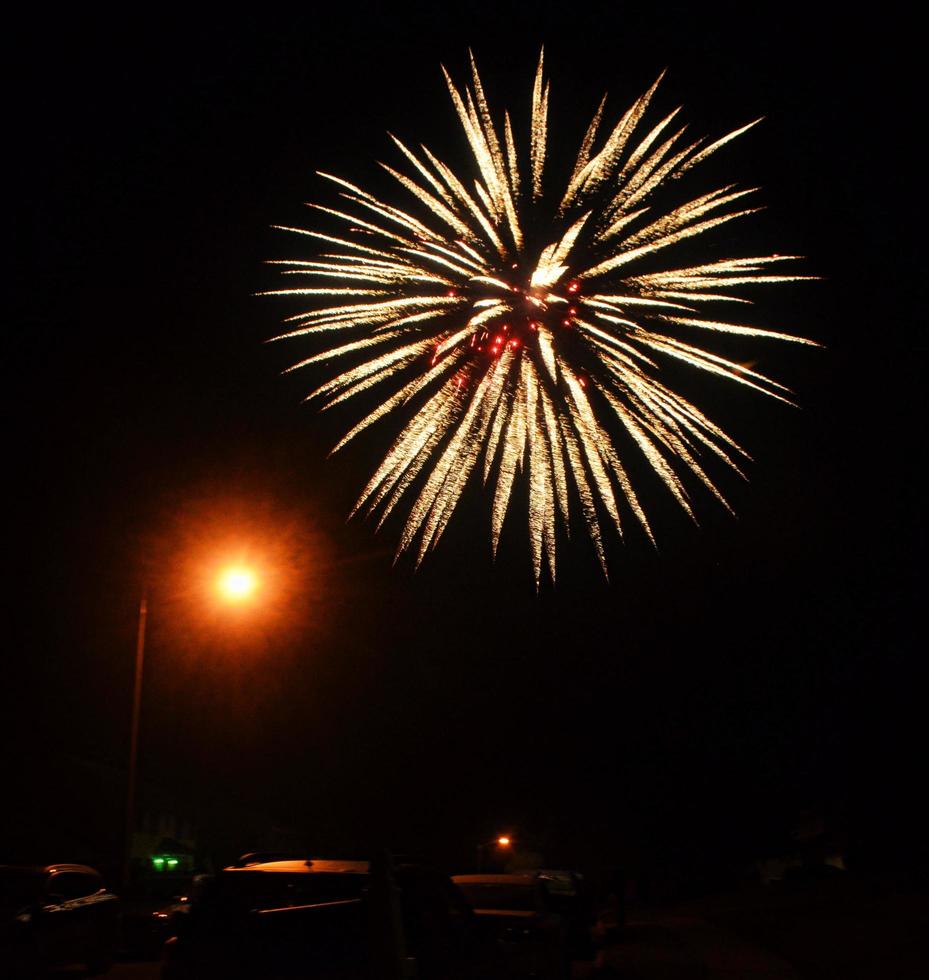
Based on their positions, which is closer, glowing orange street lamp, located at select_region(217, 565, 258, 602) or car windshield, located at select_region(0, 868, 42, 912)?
car windshield, located at select_region(0, 868, 42, 912)

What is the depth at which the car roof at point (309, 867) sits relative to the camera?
21.9ft

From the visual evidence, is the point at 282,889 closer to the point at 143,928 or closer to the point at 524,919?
the point at 524,919

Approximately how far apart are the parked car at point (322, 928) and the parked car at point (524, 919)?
3.02 metres

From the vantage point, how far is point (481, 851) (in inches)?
2277

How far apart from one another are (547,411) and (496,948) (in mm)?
Result: 10278

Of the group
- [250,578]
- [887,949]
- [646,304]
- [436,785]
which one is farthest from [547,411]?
[436,785]

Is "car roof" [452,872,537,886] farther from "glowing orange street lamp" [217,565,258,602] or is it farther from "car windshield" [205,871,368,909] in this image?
"glowing orange street lamp" [217,565,258,602]

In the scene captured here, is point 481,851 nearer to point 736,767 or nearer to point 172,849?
point 172,849

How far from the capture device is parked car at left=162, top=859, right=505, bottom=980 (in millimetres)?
5680

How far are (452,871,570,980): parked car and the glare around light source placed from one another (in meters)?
8.18

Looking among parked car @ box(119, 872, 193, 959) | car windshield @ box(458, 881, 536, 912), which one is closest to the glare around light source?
parked car @ box(119, 872, 193, 959)

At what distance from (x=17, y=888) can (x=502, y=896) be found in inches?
217

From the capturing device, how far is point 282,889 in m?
6.48

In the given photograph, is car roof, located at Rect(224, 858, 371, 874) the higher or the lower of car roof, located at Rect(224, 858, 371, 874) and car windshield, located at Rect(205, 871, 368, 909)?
the higher
